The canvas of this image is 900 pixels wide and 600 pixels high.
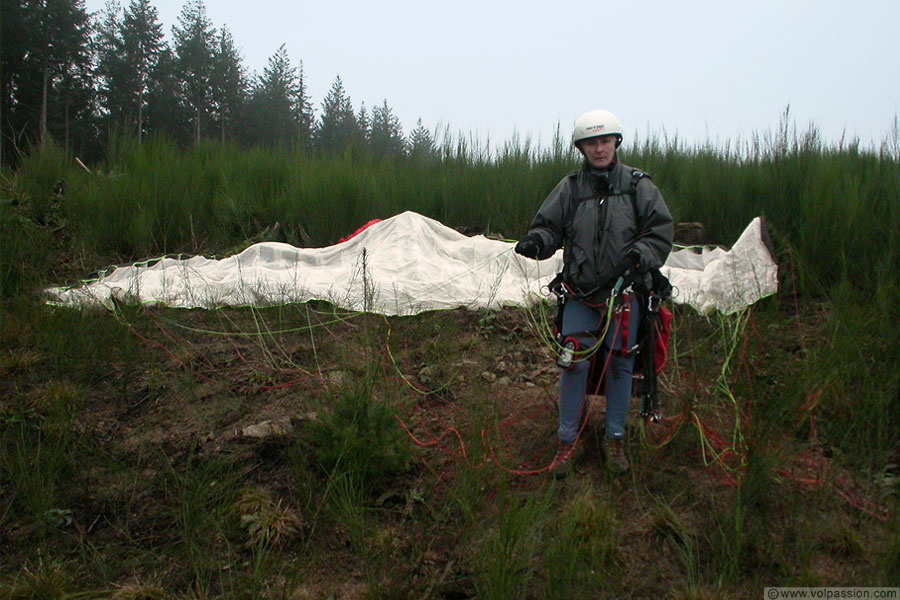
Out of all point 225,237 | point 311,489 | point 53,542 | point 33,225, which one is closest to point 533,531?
point 311,489

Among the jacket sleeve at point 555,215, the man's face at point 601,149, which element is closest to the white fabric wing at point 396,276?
the jacket sleeve at point 555,215

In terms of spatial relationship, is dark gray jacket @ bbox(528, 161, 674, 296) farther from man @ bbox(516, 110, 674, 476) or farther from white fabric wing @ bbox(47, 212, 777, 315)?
white fabric wing @ bbox(47, 212, 777, 315)

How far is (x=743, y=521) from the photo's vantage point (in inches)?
107

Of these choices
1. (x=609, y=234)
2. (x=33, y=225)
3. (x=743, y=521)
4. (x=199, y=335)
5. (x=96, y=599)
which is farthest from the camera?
(x=33, y=225)

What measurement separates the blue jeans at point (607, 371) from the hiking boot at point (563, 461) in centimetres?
3

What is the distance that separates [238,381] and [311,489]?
1502 millimetres

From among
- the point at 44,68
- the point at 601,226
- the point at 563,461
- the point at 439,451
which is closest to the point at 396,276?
the point at 439,451

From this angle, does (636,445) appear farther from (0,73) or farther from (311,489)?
(0,73)

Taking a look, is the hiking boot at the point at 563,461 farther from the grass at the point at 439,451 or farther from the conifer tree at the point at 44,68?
the conifer tree at the point at 44,68

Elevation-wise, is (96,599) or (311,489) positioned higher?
(311,489)

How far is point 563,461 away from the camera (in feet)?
10.6

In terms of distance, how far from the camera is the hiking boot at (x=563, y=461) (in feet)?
10.6

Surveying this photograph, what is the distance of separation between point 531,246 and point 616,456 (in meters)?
1.10

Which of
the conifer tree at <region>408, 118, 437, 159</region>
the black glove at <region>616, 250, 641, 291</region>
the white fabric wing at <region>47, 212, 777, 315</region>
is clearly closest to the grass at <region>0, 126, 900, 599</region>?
the white fabric wing at <region>47, 212, 777, 315</region>
